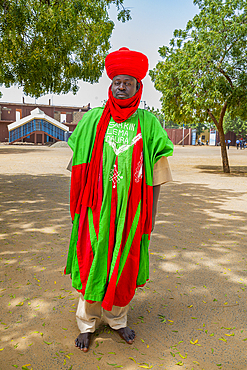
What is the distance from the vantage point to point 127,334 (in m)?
2.42

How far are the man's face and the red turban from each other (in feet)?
0.10

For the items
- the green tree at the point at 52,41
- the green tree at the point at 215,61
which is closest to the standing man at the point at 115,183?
the green tree at the point at 52,41

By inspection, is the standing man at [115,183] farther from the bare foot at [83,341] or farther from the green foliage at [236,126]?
the green foliage at [236,126]

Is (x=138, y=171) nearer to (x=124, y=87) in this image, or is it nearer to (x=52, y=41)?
(x=124, y=87)

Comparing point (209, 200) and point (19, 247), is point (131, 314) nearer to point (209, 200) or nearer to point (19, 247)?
point (19, 247)

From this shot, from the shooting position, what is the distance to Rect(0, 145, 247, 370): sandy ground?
2262mm

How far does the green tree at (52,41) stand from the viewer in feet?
24.4

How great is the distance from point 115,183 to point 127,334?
3.85 ft

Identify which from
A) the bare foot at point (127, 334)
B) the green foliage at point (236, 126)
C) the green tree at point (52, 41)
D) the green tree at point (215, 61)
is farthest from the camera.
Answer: the green foliage at point (236, 126)

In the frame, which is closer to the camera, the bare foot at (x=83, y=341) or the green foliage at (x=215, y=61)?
the bare foot at (x=83, y=341)

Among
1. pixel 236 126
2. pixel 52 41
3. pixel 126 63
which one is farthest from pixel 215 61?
pixel 236 126

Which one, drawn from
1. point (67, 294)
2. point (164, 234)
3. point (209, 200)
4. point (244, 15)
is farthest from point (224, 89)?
point (67, 294)

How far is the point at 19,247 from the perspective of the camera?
14.0 feet

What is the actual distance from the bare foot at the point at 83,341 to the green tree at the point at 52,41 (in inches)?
277
